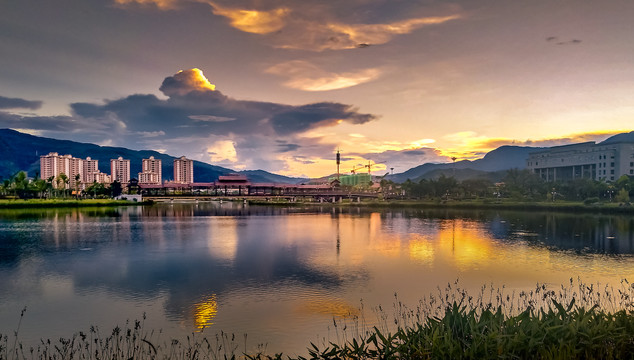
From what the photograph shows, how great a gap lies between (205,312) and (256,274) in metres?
9.36

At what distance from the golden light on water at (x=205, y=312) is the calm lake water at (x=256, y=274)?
0.05 meters

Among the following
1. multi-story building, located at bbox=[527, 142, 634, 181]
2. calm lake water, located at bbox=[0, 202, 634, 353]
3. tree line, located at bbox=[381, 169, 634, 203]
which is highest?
multi-story building, located at bbox=[527, 142, 634, 181]

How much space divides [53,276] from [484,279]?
29070 mm

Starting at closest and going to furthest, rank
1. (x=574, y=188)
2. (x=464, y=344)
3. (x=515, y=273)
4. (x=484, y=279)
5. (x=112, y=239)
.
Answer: (x=464, y=344) → (x=484, y=279) → (x=515, y=273) → (x=112, y=239) → (x=574, y=188)

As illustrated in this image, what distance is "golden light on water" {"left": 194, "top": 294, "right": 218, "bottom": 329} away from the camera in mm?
18094

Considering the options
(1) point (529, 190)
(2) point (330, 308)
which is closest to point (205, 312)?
(2) point (330, 308)

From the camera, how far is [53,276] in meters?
28.3

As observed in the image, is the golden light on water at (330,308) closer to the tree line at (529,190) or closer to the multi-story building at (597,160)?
the tree line at (529,190)

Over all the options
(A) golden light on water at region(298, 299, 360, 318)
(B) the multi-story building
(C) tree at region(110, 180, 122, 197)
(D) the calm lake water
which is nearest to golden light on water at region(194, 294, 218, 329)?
(D) the calm lake water

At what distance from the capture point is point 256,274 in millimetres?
29031

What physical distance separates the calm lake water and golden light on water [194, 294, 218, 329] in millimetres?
50

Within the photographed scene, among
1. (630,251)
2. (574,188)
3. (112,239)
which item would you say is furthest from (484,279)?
(574,188)

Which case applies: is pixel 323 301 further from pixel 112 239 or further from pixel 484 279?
pixel 112 239

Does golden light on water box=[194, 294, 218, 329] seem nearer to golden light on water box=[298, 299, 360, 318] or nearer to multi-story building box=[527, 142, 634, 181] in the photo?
golden light on water box=[298, 299, 360, 318]
